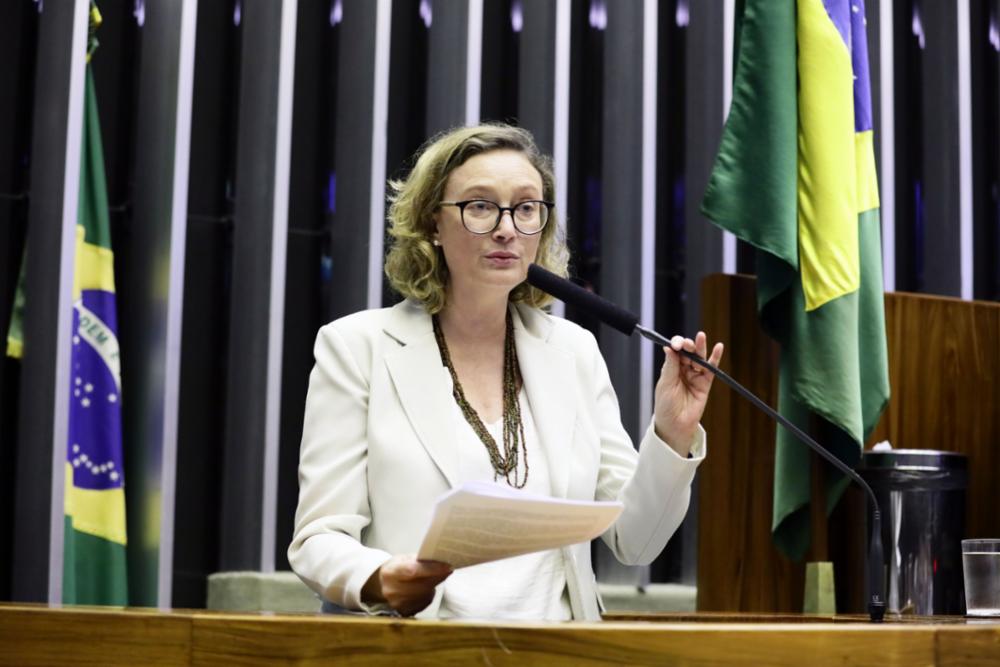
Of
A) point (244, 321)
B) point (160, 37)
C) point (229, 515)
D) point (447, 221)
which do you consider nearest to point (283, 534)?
point (229, 515)

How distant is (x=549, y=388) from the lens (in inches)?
88.3

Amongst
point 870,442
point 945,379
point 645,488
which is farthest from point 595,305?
point 945,379

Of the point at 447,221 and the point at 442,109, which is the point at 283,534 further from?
the point at 447,221

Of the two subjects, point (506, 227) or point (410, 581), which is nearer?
point (410, 581)

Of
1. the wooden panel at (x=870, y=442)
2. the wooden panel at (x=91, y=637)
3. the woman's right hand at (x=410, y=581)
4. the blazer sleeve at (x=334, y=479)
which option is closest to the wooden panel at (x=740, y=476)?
the wooden panel at (x=870, y=442)

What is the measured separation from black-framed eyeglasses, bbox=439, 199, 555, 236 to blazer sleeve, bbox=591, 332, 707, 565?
1.19 feet

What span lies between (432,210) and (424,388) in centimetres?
34

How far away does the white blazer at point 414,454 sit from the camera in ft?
6.63

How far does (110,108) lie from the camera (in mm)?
3559

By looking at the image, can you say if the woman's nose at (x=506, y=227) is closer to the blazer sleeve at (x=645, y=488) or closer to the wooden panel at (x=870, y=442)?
the blazer sleeve at (x=645, y=488)

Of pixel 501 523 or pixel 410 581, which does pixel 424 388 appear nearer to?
pixel 410 581

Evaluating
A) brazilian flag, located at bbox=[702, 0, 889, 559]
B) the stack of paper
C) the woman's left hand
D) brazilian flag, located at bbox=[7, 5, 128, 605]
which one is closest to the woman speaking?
the woman's left hand

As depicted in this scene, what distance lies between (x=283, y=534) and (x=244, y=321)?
0.57 m

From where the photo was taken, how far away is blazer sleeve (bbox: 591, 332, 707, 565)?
202 cm
